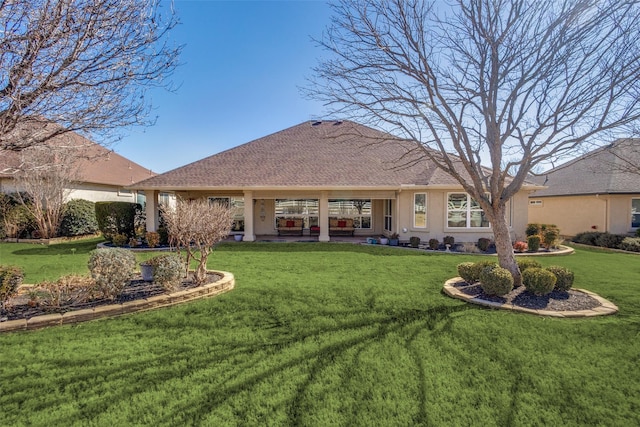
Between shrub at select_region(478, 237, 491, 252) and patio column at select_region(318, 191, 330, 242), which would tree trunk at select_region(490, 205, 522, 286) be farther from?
patio column at select_region(318, 191, 330, 242)

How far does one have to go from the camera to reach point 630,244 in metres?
14.2

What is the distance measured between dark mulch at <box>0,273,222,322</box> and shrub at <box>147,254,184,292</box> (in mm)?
189

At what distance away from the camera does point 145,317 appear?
5.52 m

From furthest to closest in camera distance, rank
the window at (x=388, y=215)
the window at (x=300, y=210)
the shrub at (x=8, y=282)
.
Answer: the window at (x=300, y=210)
the window at (x=388, y=215)
the shrub at (x=8, y=282)

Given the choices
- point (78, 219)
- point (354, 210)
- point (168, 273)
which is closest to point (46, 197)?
point (78, 219)

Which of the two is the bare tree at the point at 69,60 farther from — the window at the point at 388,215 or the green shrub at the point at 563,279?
the window at the point at 388,215

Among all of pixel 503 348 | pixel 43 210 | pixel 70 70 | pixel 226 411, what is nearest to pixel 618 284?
pixel 503 348

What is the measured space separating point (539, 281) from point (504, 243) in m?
1.08

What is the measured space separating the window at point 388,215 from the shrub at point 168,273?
485 inches

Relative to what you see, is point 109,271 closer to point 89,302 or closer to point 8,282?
point 89,302

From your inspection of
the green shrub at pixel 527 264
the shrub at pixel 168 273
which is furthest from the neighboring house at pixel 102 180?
the green shrub at pixel 527 264

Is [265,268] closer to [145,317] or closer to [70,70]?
[145,317]

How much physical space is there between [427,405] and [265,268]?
6.97m

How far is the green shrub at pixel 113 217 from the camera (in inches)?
567
